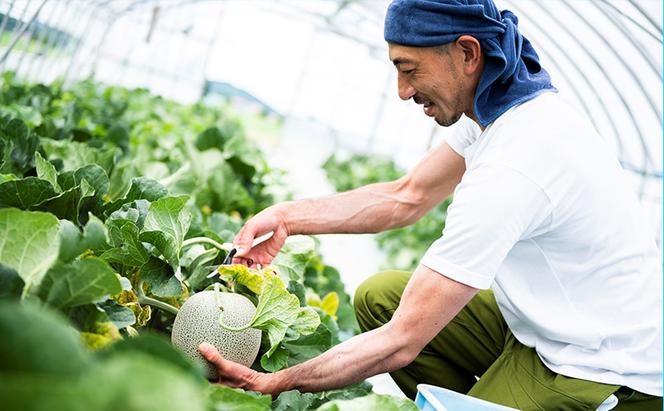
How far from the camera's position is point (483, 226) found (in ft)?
7.31

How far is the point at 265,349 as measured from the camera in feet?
8.50

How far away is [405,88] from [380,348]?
0.86 meters

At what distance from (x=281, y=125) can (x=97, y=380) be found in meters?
21.8

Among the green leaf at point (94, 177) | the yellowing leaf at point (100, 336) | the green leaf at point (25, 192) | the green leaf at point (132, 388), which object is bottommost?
the green leaf at point (94, 177)

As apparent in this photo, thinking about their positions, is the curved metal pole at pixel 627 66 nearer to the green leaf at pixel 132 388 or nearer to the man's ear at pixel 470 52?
the man's ear at pixel 470 52

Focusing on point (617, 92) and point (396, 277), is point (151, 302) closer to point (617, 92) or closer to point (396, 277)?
point (396, 277)

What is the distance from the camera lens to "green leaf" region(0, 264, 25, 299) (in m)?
1.47

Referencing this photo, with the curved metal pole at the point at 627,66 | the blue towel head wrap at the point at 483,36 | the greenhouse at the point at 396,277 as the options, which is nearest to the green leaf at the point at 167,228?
the greenhouse at the point at 396,277

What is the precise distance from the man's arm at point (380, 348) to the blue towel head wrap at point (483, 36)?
64 cm

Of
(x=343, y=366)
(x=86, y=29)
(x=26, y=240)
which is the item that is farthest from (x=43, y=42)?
(x=26, y=240)

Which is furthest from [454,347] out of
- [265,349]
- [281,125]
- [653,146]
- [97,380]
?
[281,125]

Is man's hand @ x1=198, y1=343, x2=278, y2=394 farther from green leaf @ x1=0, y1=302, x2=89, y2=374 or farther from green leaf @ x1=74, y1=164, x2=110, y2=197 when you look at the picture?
green leaf @ x1=0, y1=302, x2=89, y2=374

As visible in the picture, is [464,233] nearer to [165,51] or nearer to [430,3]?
Result: [430,3]

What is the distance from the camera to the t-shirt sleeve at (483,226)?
7.32 ft
